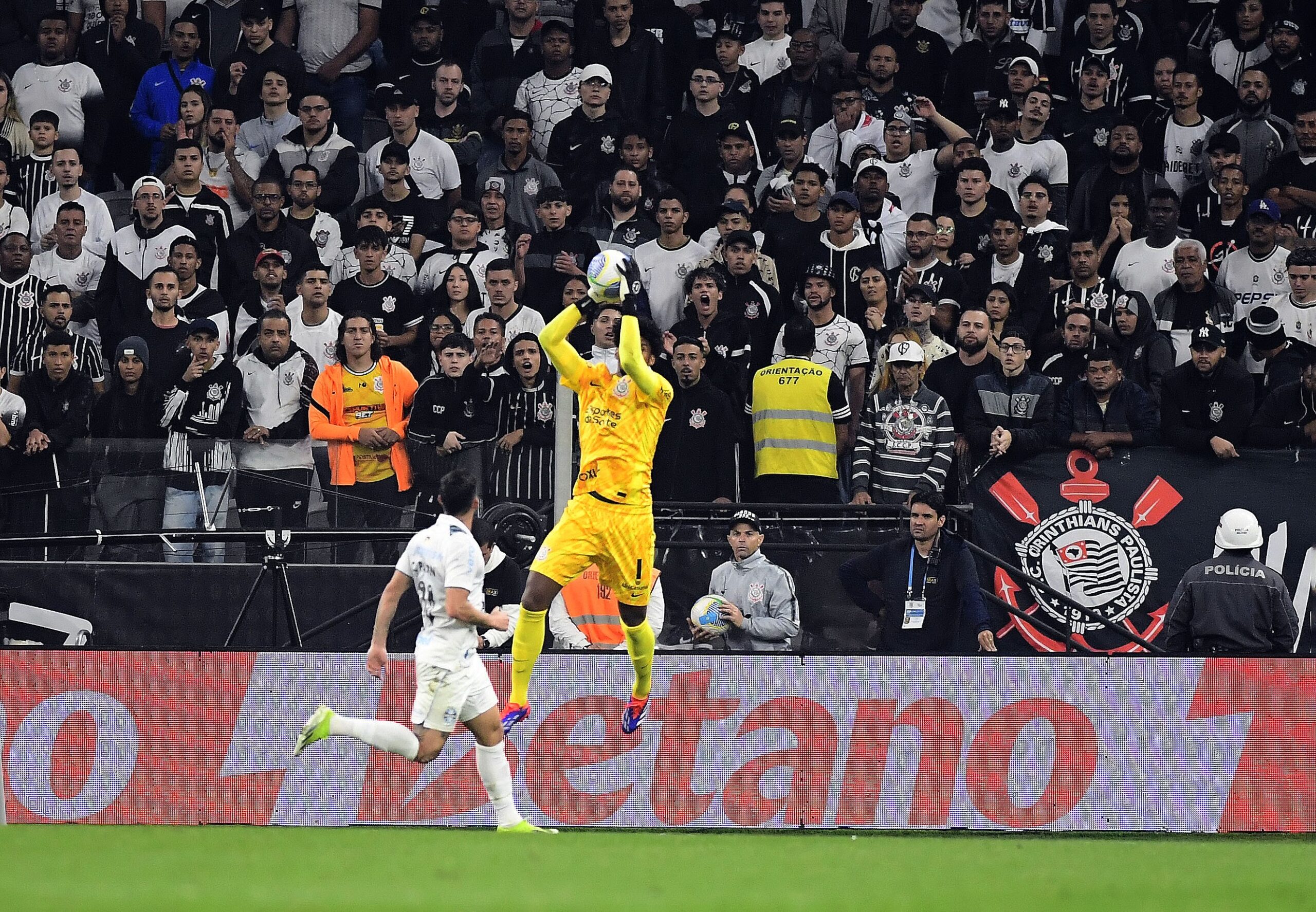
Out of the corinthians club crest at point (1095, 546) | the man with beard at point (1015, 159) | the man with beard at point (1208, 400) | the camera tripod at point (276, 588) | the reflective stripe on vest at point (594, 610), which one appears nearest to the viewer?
the camera tripod at point (276, 588)

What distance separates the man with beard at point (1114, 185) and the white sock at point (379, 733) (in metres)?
9.09

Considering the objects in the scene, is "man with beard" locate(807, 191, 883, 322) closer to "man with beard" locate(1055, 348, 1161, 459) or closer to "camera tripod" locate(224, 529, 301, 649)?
"man with beard" locate(1055, 348, 1161, 459)

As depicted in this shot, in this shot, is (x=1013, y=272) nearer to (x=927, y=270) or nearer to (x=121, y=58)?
(x=927, y=270)

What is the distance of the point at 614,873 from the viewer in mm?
8484

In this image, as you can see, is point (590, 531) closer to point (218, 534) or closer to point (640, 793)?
point (640, 793)

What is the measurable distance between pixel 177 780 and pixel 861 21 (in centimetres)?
1144

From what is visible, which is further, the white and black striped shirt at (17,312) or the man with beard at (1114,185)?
the man with beard at (1114,185)

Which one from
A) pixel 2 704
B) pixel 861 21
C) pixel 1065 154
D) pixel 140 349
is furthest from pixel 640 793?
pixel 861 21

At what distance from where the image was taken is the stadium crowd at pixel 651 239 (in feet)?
45.6

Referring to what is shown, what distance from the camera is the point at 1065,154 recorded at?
17.2 meters

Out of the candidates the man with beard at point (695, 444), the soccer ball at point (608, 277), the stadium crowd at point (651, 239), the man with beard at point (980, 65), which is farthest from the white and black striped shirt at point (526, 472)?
the man with beard at point (980, 65)

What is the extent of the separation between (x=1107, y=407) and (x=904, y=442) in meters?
1.68

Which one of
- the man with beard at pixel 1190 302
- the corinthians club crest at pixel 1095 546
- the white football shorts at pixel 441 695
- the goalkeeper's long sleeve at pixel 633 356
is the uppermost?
the man with beard at pixel 1190 302

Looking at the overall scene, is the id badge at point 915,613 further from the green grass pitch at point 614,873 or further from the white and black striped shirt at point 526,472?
the white and black striped shirt at point 526,472
